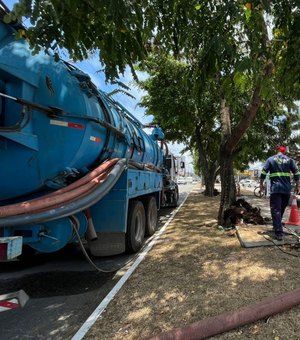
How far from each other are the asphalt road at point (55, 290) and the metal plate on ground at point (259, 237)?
87.7 inches

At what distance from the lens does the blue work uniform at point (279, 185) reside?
23.5 ft

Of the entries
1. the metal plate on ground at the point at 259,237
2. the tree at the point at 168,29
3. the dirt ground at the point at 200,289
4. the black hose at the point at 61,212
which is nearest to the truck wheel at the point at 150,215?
the dirt ground at the point at 200,289

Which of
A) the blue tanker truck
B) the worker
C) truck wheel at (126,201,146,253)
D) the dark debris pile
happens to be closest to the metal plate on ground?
the worker

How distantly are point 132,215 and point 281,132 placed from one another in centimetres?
2213

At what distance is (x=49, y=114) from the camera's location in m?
4.96

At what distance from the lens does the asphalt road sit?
4.04 m

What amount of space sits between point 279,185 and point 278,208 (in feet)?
1.47

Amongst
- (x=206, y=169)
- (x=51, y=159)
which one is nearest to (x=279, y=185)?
(x=51, y=159)

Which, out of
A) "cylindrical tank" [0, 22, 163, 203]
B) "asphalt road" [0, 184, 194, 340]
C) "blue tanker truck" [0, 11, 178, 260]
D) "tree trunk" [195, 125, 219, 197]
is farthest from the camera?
"tree trunk" [195, 125, 219, 197]

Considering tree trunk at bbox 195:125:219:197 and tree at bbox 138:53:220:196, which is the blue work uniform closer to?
tree at bbox 138:53:220:196

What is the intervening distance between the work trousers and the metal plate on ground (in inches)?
8.8

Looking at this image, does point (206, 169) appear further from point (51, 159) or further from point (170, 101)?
point (51, 159)

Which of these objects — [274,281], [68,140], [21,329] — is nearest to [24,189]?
[68,140]

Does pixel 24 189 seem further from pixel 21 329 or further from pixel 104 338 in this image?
pixel 104 338
